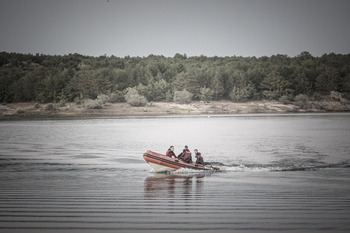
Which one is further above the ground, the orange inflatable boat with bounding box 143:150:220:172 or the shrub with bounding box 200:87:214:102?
the shrub with bounding box 200:87:214:102

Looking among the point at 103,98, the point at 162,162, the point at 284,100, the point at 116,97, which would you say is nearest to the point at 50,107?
the point at 103,98

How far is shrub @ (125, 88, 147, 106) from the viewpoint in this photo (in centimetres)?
12269

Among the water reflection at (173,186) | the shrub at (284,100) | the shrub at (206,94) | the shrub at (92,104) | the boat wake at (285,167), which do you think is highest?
the shrub at (206,94)

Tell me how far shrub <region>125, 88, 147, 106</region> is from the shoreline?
1702 millimetres

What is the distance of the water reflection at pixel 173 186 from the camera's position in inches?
714

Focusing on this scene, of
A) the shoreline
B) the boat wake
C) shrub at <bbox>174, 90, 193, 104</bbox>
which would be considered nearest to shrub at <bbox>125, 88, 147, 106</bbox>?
the shoreline

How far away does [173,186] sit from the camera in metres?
21.2

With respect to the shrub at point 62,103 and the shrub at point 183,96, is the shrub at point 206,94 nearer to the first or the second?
the shrub at point 183,96

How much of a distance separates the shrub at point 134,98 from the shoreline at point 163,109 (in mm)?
1702

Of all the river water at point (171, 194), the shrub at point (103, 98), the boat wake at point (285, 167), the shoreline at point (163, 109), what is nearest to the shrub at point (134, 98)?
the shoreline at point (163, 109)

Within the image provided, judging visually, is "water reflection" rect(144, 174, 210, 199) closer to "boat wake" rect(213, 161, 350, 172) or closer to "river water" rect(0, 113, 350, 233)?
"river water" rect(0, 113, 350, 233)

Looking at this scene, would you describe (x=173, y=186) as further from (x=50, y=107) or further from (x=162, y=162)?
(x=50, y=107)

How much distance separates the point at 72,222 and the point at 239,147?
35181mm

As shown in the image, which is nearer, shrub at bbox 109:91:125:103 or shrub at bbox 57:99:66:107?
shrub at bbox 57:99:66:107
